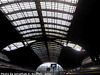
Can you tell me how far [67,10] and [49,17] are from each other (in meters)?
4.78

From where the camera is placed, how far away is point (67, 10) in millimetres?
22906

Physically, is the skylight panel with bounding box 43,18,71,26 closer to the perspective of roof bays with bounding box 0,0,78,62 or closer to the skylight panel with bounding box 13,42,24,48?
the perspective of roof bays with bounding box 0,0,78,62

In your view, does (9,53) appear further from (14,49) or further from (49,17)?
(49,17)

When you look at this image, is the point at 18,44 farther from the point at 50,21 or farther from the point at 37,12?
the point at 37,12

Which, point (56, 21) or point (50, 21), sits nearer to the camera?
point (56, 21)

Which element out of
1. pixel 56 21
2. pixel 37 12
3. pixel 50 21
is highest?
pixel 37 12

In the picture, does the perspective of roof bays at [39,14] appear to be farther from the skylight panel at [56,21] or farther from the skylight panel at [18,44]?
the skylight panel at [18,44]

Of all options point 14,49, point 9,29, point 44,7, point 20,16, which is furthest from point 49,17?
point 14,49

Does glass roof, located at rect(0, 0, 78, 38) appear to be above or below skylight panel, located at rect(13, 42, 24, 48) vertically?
above

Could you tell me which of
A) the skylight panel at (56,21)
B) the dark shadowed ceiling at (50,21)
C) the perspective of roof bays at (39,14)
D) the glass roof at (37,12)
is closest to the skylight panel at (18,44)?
the dark shadowed ceiling at (50,21)

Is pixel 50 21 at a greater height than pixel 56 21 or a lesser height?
greater

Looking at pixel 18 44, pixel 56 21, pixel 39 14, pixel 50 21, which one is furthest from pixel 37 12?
pixel 18 44

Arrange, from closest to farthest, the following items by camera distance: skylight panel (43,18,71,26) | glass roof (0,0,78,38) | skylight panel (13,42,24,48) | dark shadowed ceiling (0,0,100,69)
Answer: dark shadowed ceiling (0,0,100,69) → glass roof (0,0,78,38) → skylight panel (43,18,71,26) → skylight panel (13,42,24,48)

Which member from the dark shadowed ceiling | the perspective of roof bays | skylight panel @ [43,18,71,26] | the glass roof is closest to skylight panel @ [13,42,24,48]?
the dark shadowed ceiling
